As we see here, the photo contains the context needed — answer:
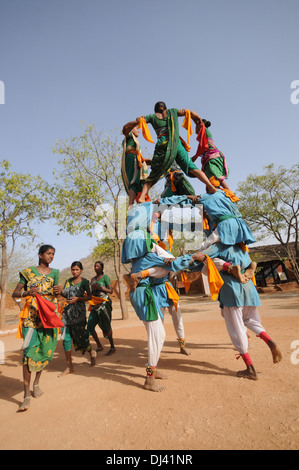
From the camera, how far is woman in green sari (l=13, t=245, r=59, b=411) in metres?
3.80

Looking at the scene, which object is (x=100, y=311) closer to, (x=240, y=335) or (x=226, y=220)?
(x=240, y=335)

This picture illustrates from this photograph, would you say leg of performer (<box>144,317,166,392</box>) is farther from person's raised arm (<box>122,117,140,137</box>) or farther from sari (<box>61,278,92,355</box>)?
person's raised arm (<box>122,117,140,137</box>)

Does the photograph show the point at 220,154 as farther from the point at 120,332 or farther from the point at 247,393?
the point at 120,332

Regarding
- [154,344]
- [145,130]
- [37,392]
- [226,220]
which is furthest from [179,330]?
[145,130]

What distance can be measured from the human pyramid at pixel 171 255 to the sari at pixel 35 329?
1.34 meters

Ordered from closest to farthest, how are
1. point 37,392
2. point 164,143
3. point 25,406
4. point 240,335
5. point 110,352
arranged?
1. point 25,406
2. point 240,335
3. point 37,392
4. point 164,143
5. point 110,352

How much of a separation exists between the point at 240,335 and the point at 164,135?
3.56 m

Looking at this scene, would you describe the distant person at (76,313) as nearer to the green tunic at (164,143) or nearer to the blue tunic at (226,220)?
the green tunic at (164,143)

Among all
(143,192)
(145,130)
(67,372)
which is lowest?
(67,372)

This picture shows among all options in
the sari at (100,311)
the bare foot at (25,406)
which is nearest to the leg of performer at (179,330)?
the sari at (100,311)

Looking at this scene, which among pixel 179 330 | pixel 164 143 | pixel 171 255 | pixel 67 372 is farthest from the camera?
pixel 179 330

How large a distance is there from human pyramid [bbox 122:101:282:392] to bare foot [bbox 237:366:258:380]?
0.04 ft

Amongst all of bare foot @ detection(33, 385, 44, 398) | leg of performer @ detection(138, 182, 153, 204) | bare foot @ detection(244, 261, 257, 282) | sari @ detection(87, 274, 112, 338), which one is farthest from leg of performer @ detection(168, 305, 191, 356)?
bare foot @ detection(33, 385, 44, 398)

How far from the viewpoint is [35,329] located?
3.92 m
